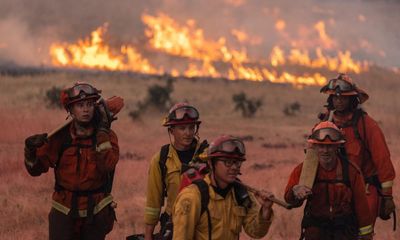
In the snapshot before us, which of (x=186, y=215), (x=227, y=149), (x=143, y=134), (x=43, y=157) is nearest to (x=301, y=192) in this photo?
(x=227, y=149)

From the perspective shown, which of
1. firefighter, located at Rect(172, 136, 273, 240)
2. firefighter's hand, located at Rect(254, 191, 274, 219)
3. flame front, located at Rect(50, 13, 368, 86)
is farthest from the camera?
flame front, located at Rect(50, 13, 368, 86)

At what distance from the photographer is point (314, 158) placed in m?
6.35

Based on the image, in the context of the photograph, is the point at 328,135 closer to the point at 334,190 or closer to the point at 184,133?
the point at 334,190

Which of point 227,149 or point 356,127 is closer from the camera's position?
point 227,149

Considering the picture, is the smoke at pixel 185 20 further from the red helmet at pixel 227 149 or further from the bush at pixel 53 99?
the red helmet at pixel 227 149

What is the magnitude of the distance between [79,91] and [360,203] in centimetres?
282

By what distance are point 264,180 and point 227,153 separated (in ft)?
34.9

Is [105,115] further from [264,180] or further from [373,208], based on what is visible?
[264,180]

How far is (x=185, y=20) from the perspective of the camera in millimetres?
83562

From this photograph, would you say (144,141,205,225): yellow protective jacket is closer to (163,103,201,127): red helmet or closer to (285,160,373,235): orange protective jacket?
(163,103,201,127): red helmet

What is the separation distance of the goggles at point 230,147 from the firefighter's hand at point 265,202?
340 mm

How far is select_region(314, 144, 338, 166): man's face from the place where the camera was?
630cm

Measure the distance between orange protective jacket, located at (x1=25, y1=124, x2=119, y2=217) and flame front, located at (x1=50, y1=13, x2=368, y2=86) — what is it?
212ft

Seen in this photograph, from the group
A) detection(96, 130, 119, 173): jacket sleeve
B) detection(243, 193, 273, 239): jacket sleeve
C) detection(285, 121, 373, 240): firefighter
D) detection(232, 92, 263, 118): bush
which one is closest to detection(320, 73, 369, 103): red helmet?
detection(285, 121, 373, 240): firefighter
